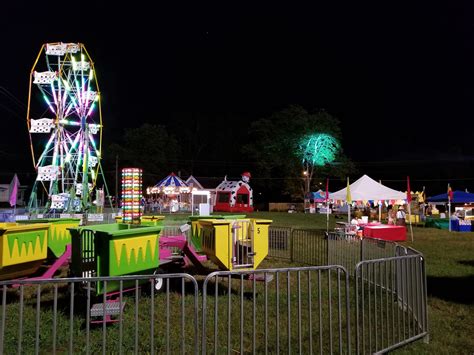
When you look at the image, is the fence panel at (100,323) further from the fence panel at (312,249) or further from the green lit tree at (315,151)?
the green lit tree at (315,151)

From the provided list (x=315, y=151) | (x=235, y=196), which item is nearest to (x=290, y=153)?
(x=315, y=151)

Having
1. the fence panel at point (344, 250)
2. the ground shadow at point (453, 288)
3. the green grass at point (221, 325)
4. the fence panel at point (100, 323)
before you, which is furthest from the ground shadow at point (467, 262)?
the fence panel at point (100, 323)

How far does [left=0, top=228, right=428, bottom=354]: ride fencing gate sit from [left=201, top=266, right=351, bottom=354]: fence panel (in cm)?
1

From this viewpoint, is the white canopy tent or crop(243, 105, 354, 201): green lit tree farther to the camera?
crop(243, 105, 354, 201): green lit tree

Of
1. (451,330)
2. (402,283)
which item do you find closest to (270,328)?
(402,283)

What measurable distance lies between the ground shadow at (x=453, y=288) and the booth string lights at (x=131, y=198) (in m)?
6.83

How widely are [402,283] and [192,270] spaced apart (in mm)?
5846

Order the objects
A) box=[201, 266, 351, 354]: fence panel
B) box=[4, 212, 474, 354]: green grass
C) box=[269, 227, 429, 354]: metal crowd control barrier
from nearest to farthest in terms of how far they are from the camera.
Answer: box=[201, 266, 351, 354]: fence panel → box=[269, 227, 429, 354]: metal crowd control barrier → box=[4, 212, 474, 354]: green grass

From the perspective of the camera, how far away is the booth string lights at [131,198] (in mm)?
10422

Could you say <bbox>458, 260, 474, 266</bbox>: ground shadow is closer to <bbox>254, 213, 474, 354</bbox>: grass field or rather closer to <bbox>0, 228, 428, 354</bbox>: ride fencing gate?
<bbox>254, 213, 474, 354</bbox>: grass field

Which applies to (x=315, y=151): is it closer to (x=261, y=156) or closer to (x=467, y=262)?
(x=261, y=156)

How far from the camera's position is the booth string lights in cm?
1042

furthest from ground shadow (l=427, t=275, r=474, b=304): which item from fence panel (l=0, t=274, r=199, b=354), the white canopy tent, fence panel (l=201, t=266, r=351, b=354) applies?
the white canopy tent

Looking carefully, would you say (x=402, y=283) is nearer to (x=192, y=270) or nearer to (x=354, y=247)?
(x=354, y=247)
